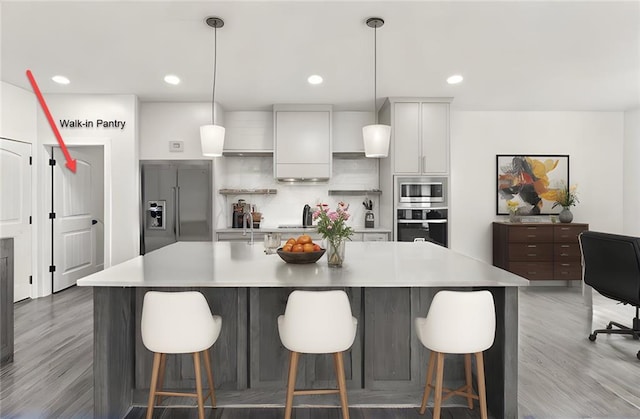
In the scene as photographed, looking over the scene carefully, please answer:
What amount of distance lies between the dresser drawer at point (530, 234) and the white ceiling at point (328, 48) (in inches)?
67.6

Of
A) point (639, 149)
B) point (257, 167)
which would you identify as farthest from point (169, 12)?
point (639, 149)

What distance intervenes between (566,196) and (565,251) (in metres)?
0.83

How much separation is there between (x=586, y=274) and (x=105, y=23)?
4.55 meters

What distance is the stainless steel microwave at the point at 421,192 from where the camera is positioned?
16.7 ft

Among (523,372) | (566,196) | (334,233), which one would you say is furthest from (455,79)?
(523,372)

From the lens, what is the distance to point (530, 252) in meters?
5.40

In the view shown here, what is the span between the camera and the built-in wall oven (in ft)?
16.7

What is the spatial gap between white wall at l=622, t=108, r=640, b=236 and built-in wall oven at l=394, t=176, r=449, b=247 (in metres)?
2.96

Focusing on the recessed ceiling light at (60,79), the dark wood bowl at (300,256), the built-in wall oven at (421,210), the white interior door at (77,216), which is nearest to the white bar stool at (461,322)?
the dark wood bowl at (300,256)

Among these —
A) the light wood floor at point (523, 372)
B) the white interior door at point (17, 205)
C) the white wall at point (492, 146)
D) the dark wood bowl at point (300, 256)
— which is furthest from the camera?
the white wall at point (492, 146)

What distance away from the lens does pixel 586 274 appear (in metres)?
3.66

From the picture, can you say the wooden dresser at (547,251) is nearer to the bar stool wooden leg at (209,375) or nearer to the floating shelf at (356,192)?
the floating shelf at (356,192)

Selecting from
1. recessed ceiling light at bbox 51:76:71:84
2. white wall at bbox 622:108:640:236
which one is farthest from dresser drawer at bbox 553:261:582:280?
recessed ceiling light at bbox 51:76:71:84

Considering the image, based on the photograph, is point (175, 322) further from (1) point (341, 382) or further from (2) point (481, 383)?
(2) point (481, 383)
